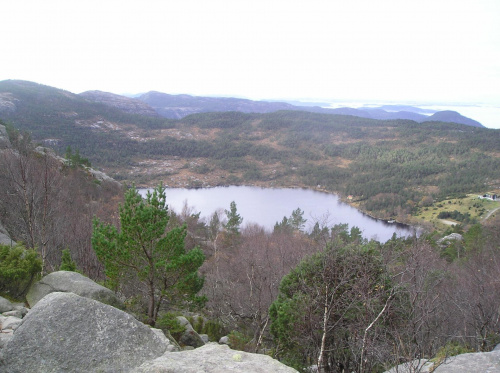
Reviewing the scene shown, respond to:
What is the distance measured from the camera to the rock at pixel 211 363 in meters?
3.56

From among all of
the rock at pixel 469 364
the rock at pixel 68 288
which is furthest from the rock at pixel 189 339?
the rock at pixel 469 364

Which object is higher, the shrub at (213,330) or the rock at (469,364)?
the rock at (469,364)

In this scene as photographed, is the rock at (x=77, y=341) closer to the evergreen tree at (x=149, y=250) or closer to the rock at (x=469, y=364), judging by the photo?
the evergreen tree at (x=149, y=250)

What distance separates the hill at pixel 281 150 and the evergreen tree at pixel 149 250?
247ft

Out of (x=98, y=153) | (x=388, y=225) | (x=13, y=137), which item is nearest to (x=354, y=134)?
(x=388, y=225)

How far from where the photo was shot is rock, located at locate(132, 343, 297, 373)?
3.56 metres

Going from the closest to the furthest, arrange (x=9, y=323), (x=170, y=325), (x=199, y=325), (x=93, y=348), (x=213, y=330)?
(x=93, y=348) < (x=9, y=323) < (x=170, y=325) < (x=199, y=325) < (x=213, y=330)

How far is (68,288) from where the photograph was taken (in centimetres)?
730

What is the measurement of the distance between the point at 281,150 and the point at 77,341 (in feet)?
505

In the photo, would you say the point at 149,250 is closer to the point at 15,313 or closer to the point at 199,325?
the point at 15,313

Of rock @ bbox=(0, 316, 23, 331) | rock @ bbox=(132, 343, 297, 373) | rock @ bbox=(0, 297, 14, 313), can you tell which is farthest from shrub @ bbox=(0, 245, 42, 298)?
rock @ bbox=(132, 343, 297, 373)

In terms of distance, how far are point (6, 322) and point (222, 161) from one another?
435 ft

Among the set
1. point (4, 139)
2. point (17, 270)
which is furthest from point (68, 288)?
point (4, 139)

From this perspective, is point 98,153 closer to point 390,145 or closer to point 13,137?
point 13,137
